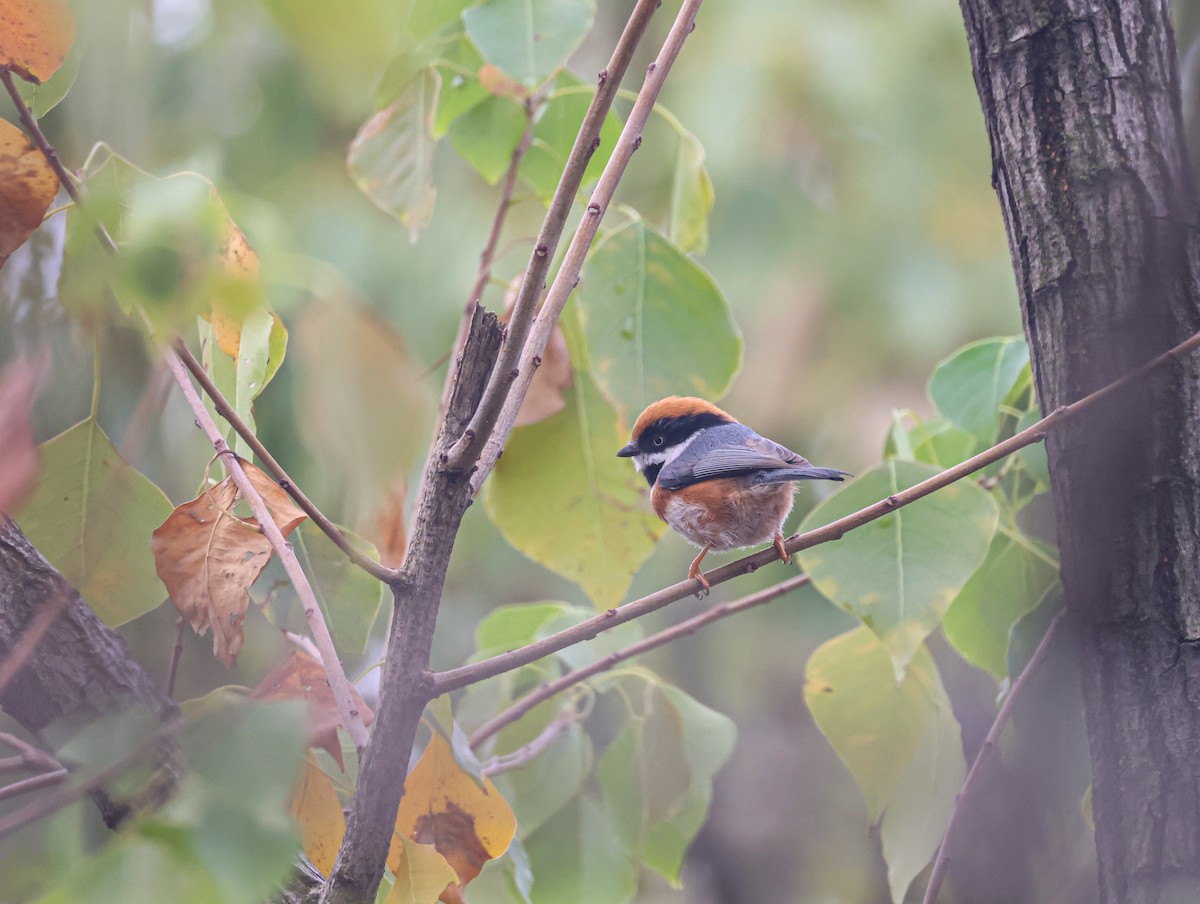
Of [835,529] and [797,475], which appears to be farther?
[797,475]

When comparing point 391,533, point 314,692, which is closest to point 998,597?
point 391,533

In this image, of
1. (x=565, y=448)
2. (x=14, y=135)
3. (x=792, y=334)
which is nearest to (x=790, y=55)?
(x=792, y=334)

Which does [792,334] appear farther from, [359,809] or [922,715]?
[359,809]

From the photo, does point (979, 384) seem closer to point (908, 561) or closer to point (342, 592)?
point (908, 561)

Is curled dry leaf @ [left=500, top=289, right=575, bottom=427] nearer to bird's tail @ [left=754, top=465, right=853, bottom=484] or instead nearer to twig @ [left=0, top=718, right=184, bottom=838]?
bird's tail @ [left=754, top=465, right=853, bottom=484]

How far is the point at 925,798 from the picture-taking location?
2.12 metres

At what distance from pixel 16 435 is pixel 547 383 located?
148 cm

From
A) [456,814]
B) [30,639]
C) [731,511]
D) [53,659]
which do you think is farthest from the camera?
[731,511]

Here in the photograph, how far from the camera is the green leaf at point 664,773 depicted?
2.29 meters

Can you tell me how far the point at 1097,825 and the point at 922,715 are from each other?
15.0 inches

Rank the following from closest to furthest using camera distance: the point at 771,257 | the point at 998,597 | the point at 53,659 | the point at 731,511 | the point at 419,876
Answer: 1. the point at 419,876
2. the point at 53,659
3. the point at 998,597
4. the point at 731,511
5. the point at 771,257

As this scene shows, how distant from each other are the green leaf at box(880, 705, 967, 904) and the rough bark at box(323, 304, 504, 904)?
1111 millimetres

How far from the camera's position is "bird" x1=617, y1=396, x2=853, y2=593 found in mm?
2705

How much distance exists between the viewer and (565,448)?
2281 mm
